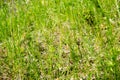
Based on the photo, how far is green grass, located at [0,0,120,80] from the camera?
2.88 m

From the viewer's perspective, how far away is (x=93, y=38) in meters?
3.12

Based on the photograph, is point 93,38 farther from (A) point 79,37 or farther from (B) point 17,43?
(B) point 17,43

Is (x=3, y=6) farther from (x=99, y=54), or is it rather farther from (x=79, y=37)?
(x=99, y=54)

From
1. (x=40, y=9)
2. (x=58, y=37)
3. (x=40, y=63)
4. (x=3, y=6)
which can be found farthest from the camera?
(x=3, y=6)

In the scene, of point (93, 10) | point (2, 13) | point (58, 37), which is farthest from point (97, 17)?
point (2, 13)

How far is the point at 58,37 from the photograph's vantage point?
3328 mm

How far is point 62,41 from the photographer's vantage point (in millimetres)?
3258

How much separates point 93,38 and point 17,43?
0.87 m

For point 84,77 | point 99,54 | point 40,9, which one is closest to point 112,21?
point 99,54

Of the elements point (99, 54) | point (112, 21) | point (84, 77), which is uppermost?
point (112, 21)

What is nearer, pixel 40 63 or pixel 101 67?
pixel 101 67

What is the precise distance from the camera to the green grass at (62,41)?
2875mm

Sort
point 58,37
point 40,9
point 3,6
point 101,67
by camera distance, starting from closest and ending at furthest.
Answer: point 101,67 < point 58,37 < point 40,9 < point 3,6

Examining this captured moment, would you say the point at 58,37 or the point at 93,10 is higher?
the point at 93,10
